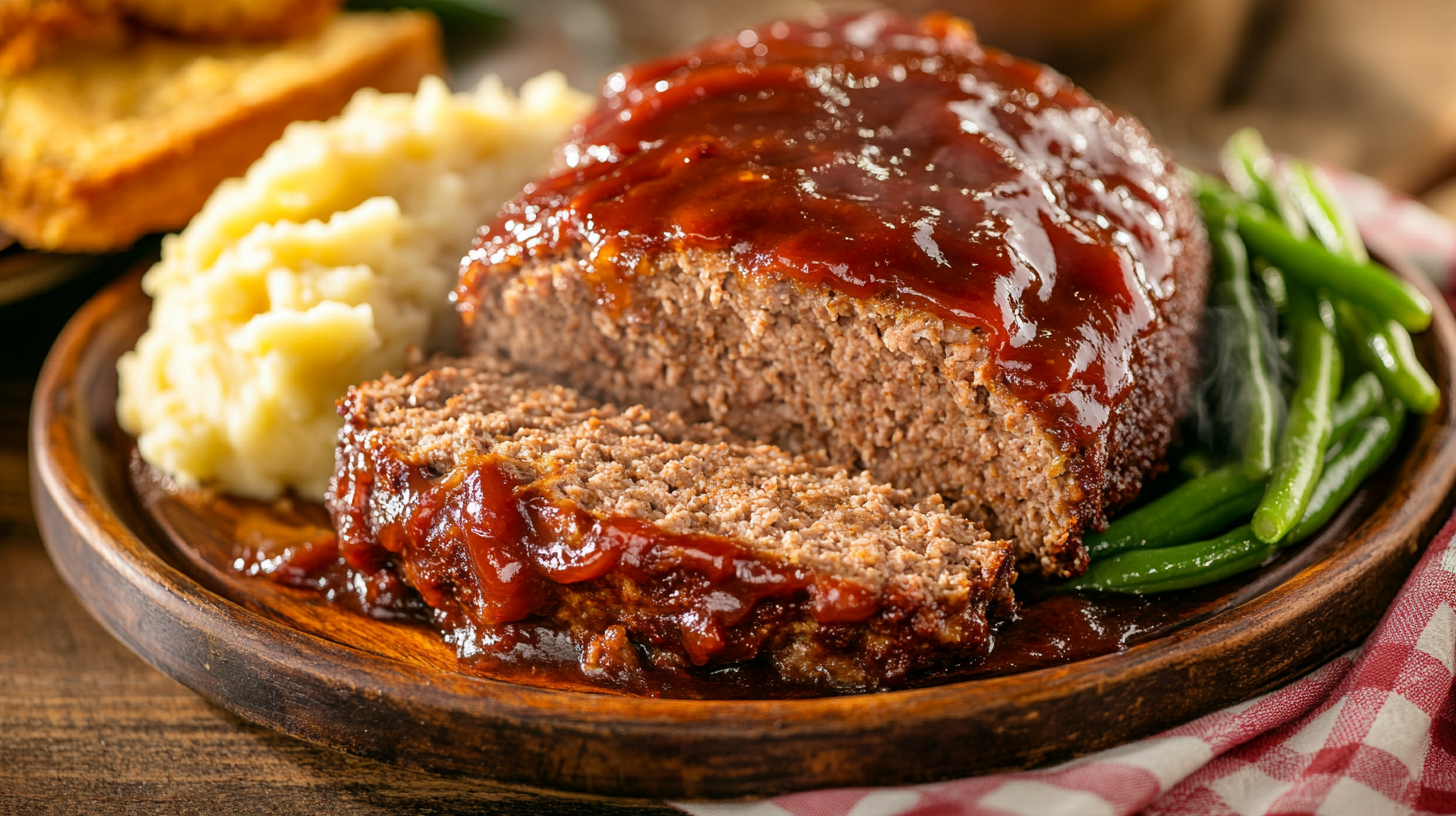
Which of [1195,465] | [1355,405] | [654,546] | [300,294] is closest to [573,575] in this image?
[654,546]

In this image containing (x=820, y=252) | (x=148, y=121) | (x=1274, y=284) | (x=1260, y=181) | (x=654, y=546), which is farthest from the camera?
(x=148, y=121)

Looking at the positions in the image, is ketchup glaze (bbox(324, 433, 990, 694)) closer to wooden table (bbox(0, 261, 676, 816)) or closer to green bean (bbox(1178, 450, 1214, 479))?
wooden table (bbox(0, 261, 676, 816))

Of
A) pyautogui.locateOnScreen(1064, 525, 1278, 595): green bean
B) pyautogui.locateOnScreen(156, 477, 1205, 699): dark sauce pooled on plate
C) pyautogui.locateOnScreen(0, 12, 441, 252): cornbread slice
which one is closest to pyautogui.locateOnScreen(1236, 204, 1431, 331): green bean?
pyautogui.locateOnScreen(1064, 525, 1278, 595): green bean

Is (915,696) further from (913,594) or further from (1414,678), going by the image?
(1414,678)

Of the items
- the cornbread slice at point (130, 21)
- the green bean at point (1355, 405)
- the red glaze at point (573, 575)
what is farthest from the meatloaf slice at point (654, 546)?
the cornbread slice at point (130, 21)

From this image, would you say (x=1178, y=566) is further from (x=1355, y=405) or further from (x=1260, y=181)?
(x=1260, y=181)
